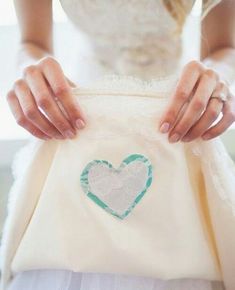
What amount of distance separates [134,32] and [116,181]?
0.27 meters

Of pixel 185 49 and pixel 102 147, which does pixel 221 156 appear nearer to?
pixel 102 147

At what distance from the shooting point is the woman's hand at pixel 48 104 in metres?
0.40

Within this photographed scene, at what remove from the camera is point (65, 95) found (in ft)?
1.33

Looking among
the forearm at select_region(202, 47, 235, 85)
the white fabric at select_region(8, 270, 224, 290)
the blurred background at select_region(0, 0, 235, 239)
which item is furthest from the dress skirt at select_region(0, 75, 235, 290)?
the blurred background at select_region(0, 0, 235, 239)

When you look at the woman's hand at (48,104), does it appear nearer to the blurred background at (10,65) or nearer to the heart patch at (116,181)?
the heart patch at (116,181)

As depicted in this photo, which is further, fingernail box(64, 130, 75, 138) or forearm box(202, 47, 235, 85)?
forearm box(202, 47, 235, 85)

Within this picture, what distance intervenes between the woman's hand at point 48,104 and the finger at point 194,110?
10 centimetres

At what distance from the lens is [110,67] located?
629 millimetres

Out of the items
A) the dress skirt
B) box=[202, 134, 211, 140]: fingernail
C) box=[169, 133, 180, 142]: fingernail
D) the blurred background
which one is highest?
box=[169, 133, 180, 142]: fingernail

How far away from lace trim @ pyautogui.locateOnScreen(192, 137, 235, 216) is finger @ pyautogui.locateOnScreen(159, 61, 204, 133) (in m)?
0.05

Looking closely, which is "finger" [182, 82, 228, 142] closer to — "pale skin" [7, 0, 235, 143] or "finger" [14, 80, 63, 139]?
"pale skin" [7, 0, 235, 143]

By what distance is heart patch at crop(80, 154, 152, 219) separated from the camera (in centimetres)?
41

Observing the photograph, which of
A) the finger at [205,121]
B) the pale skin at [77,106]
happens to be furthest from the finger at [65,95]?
the finger at [205,121]

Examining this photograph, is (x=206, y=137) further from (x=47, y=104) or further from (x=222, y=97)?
(x=47, y=104)
